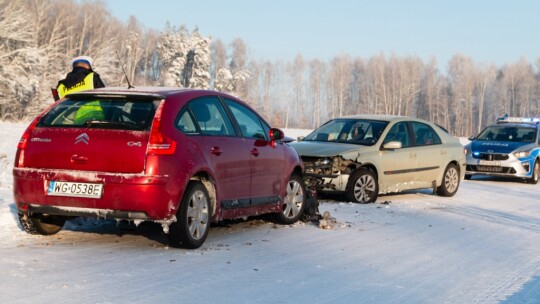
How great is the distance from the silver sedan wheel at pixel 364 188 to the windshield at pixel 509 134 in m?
8.71

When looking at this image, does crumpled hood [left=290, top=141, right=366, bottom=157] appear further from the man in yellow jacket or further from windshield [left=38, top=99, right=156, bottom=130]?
windshield [left=38, top=99, right=156, bottom=130]

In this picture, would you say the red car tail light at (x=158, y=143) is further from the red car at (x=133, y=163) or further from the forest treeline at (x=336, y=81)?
the forest treeline at (x=336, y=81)

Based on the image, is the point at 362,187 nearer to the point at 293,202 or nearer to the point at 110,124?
the point at 293,202

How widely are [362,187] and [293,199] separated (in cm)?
308

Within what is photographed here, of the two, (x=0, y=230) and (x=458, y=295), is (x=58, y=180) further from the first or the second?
(x=458, y=295)

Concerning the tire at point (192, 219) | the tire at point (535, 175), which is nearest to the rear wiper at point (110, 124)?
the tire at point (192, 219)

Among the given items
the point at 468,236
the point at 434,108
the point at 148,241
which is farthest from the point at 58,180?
the point at 434,108

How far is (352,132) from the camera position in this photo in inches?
516

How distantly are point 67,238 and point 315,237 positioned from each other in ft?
8.95

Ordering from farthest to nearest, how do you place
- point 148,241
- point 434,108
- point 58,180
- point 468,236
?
point 434,108 < point 468,236 < point 148,241 < point 58,180

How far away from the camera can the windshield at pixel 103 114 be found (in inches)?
265

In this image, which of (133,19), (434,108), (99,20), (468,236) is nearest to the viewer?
(468,236)

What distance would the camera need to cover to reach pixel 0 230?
759 cm

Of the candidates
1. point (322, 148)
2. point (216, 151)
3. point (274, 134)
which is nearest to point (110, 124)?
point (216, 151)
